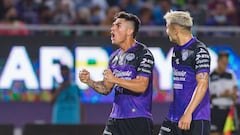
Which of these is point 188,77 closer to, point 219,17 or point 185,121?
point 185,121

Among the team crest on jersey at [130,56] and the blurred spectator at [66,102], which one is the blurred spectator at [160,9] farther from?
the team crest on jersey at [130,56]

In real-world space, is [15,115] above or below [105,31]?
below

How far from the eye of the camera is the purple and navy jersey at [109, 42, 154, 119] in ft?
34.0

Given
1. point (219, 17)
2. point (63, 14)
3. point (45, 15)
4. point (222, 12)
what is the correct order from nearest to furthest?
point (45, 15) < point (63, 14) < point (219, 17) < point (222, 12)

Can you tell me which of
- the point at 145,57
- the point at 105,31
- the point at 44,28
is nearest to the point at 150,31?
the point at 105,31

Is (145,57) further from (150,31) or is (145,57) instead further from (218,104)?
(150,31)

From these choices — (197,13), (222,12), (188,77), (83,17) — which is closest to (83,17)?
A: (83,17)

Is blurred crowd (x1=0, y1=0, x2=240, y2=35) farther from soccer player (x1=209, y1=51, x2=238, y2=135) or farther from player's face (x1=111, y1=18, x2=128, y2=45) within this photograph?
player's face (x1=111, y1=18, x2=128, y2=45)

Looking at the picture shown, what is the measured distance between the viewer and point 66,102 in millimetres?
16438

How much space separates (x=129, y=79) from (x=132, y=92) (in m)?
0.19

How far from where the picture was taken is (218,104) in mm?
16312

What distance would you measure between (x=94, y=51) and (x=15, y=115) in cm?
209

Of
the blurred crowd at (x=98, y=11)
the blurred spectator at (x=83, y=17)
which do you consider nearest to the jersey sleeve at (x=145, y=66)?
the blurred crowd at (x=98, y=11)

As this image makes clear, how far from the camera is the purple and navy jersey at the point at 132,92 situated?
408 inches
